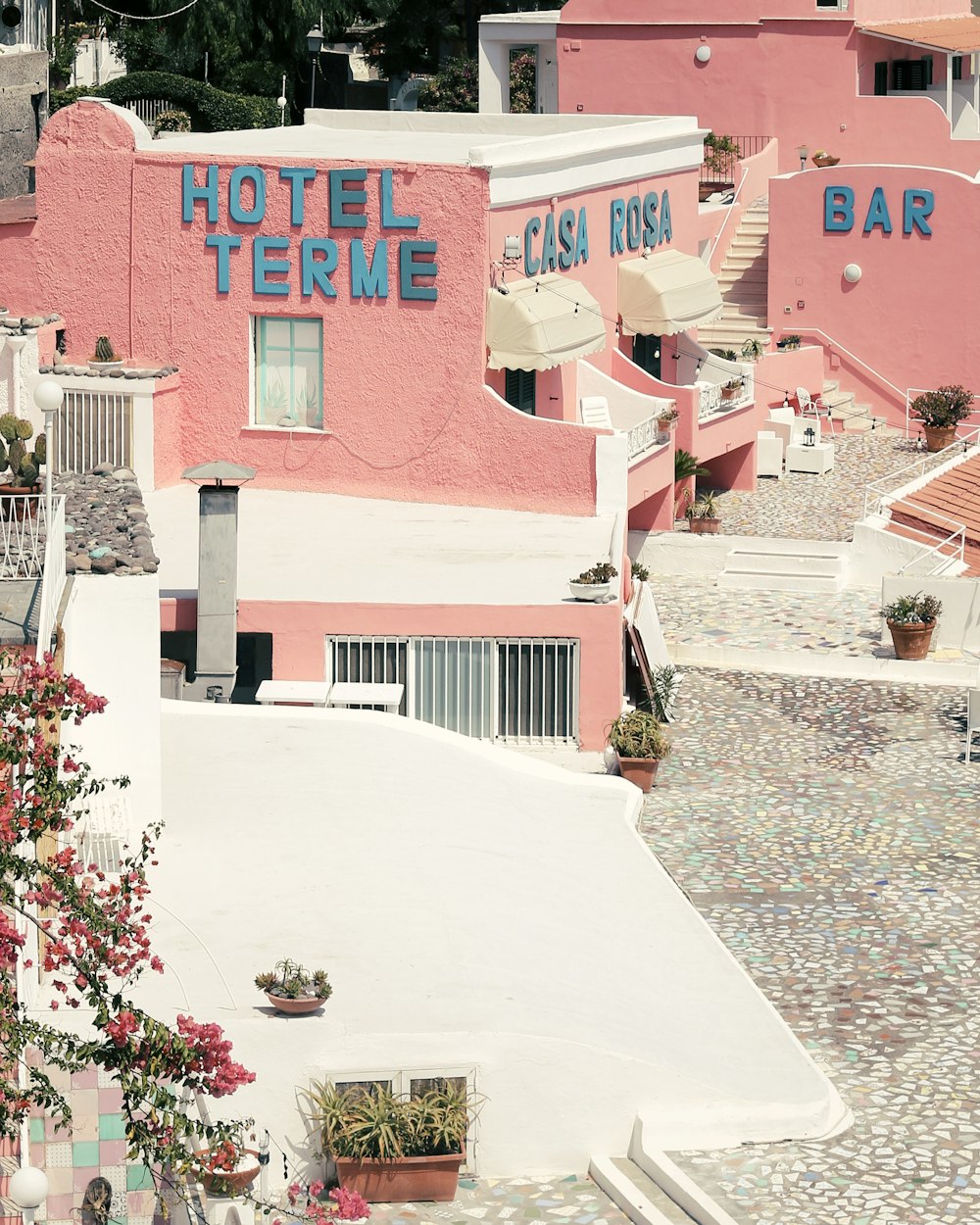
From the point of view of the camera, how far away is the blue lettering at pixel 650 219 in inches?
1569

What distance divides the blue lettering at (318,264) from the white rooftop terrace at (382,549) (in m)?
2.88

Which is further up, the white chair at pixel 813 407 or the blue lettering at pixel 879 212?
the blue lettering at pixel 879 212

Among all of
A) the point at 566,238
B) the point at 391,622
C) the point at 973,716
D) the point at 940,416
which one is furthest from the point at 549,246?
the point at 940,416

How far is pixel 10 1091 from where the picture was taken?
14.1 meters

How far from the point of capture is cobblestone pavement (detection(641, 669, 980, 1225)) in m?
19.4

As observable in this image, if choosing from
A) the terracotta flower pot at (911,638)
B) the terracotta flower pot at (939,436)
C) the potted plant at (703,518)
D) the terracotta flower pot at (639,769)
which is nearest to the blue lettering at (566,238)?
the potted plant at (703,518)

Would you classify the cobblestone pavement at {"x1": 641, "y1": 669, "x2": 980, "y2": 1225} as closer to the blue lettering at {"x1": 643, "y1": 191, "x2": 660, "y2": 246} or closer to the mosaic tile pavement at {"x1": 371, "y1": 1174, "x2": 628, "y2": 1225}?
the mosaic tile pavement at {"x1": 371, "y1": 1174, "x2": 628, "y2": 1225}

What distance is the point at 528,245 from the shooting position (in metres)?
35.2

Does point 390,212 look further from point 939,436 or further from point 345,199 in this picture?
point 939,436

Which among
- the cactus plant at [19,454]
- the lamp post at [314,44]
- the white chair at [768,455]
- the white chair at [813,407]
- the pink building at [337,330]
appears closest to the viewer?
the cactus plant at [19,454]

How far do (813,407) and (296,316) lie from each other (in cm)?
1477

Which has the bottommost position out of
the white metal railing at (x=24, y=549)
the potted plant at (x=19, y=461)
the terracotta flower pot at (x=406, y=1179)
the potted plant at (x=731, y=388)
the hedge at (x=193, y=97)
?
the terracotta flower pot at (x=406, y=1179)

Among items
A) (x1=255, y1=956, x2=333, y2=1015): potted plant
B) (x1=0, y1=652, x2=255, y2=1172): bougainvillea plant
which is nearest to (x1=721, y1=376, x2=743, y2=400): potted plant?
(x1=255, y1=956, x2=333, y2=1015): potted plant

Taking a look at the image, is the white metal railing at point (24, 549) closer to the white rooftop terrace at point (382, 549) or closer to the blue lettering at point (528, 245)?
the white rooftop terrace at point (382, 549)
